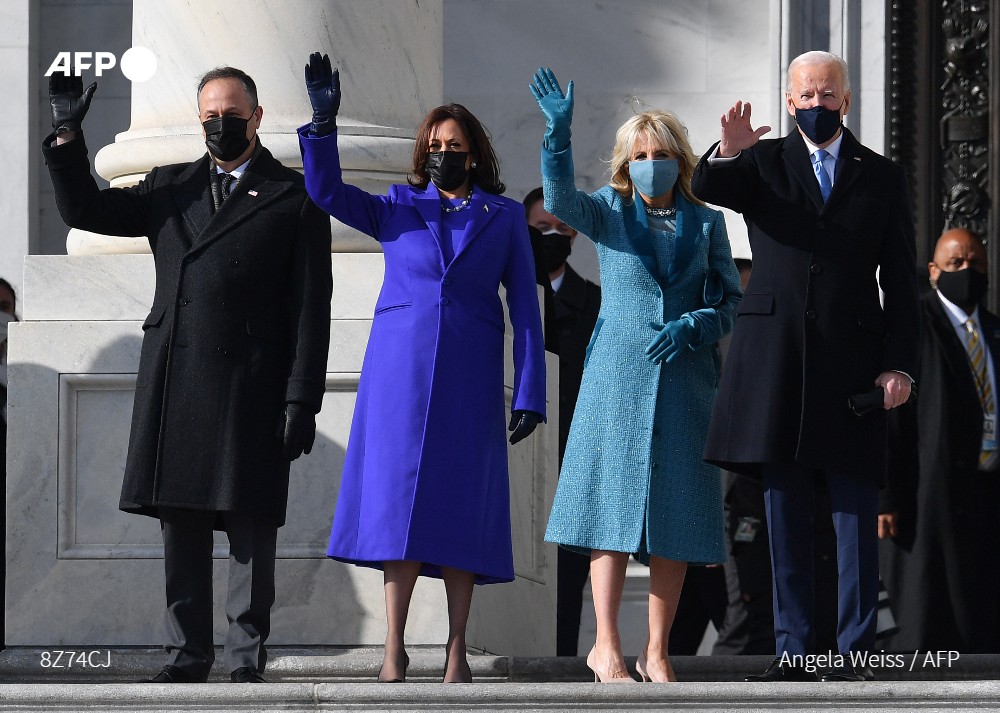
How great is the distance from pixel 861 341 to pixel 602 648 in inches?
51.5

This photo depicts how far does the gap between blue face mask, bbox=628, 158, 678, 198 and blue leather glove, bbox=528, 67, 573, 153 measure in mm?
345

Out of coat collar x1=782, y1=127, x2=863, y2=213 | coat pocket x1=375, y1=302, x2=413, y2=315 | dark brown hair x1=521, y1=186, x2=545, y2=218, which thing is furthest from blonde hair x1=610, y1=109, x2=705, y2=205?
dark brown hair x1=521, y1=186, x2=545, y2=218

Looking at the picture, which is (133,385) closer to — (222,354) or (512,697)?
(222,354)

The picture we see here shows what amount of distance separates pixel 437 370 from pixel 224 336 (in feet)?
2.34

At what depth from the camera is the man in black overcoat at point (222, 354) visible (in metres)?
7.16

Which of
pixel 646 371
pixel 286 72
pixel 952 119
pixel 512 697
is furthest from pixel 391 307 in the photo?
pixel 952 119

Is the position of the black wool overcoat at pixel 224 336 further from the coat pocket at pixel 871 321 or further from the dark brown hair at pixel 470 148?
the coat pocket at pixel 871 321

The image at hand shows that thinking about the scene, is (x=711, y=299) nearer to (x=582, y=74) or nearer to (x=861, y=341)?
(x=861, y=341)

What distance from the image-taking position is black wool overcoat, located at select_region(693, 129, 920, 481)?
279 inches

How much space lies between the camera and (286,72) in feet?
28.3

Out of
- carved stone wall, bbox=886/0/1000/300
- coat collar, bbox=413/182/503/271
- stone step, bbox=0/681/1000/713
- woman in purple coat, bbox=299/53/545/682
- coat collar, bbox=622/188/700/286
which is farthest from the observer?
carved stone wall, bbox=886/0/1000/300

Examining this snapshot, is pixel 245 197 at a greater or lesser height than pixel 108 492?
greater

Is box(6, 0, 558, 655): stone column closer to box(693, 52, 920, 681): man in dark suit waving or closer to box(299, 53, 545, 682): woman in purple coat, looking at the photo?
box(299, 53, 545, 682): woman in purple coat

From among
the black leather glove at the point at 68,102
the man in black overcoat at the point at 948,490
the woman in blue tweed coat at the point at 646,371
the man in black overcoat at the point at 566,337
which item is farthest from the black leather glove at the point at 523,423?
the man in black overcoat at the point at 948,490
